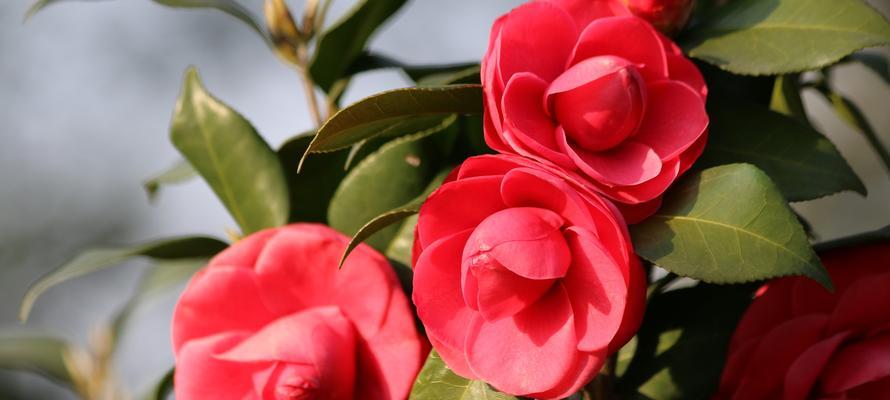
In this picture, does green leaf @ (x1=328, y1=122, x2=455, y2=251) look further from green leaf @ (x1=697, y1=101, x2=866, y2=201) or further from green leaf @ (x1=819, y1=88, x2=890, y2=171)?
green leaf @ (x1=819, y1=88, x2=890, y2=171)

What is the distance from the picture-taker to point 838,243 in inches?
24.7

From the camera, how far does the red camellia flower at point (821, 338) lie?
583 mm

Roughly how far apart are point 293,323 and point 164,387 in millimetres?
277

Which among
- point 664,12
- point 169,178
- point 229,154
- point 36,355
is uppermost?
point 664,12

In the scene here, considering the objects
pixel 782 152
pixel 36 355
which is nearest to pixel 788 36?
pixel 782 152

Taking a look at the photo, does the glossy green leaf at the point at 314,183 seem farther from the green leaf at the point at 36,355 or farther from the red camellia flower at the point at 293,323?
the green leaf at the point at 36,355

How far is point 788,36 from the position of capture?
0.64 meters

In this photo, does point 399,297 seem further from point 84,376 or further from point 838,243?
point 84,376

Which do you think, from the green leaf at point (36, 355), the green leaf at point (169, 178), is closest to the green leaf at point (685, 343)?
the green leaf at point (169, 178)


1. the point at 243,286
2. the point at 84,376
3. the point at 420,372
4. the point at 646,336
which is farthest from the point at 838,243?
the point at 84,376

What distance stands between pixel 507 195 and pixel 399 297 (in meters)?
0.14

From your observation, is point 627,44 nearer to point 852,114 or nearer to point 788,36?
point 788,36

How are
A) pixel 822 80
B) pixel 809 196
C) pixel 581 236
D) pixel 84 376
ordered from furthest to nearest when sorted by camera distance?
pixel 84 376, pixel 822 80, pixel 809 196, pixel 581 236

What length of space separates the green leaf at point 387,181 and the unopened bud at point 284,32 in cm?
25
